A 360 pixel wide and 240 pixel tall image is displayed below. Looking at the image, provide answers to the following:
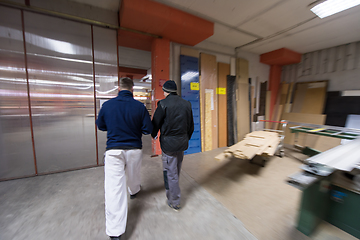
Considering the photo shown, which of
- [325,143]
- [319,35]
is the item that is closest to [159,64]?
[319,35]

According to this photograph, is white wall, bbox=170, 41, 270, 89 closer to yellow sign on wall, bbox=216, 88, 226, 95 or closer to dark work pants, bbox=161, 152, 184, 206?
yellow sign on wall, bbox=216, 88, 226, 95

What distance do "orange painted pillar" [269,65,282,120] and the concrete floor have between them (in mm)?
3838

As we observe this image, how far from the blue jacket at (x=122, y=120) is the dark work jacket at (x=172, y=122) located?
268 mm

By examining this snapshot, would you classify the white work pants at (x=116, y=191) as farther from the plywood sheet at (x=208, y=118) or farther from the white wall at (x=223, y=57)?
the plywood sheet at (x=208, y=118)

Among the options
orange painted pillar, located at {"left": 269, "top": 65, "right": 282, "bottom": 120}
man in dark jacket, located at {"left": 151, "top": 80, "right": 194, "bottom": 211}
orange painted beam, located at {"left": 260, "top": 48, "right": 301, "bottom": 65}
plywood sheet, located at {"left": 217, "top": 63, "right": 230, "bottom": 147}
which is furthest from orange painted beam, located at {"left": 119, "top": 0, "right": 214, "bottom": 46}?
orange painted pillar, located at {"left": 269, "top": 65, "right": 282, "bottom": 120}

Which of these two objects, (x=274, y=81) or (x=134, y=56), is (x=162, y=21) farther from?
(x=274, y=81)

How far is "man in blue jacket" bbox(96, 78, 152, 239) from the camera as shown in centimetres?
131

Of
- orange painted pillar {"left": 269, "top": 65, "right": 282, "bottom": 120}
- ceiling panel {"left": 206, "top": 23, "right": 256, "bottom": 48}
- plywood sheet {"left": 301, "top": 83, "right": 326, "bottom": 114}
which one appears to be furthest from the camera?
orange painted pillar {"left": 269, "top": 65, "right": 282, "bottom": 120}

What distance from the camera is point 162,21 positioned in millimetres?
2650

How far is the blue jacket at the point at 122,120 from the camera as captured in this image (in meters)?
1.39

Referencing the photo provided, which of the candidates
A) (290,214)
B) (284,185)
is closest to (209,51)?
(284,185)

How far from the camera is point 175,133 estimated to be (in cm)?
169

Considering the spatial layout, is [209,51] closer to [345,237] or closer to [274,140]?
[274,140]

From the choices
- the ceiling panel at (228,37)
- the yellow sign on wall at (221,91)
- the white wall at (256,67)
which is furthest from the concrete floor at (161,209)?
the white wall at (256,67)
